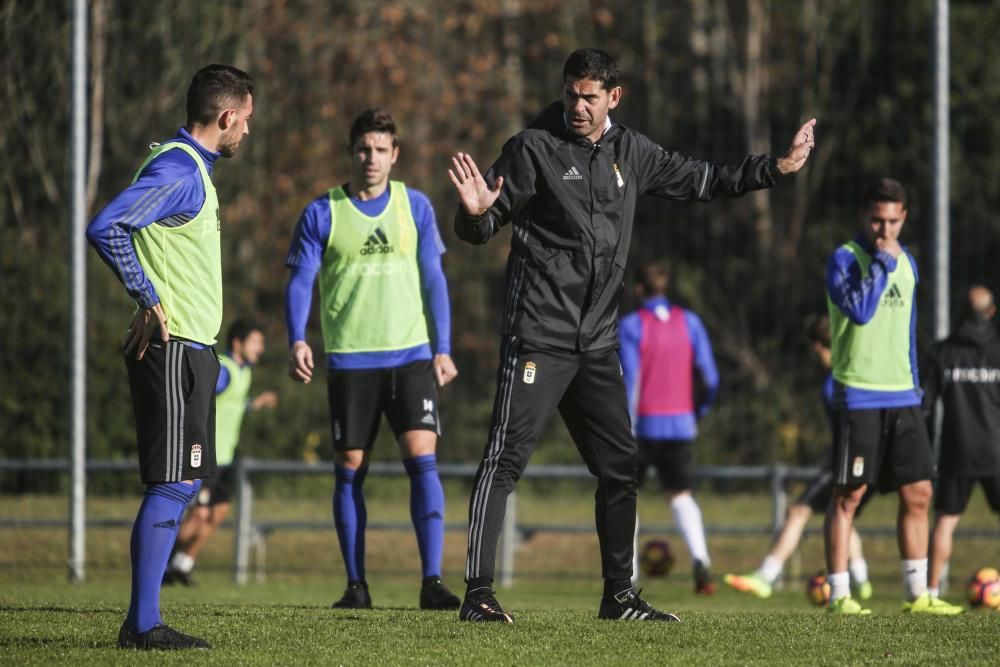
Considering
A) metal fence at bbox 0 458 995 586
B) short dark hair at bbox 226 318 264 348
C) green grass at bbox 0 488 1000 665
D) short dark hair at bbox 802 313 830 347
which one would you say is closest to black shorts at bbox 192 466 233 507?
green grass at bbox 0 488 1000 665

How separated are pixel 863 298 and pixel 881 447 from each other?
0.83 meters

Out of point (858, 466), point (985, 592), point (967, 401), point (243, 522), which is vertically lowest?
point (243, 522)

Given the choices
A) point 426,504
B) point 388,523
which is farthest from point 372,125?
point 388,523

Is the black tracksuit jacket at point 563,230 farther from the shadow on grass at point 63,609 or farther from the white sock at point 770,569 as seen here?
the white sock at point 770,569

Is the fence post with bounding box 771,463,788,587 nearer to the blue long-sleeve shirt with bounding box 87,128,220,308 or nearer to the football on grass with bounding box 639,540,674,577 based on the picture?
the football on grass with bounding box 639,540,674,577

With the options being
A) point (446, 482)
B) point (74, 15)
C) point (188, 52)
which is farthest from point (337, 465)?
point (188, 52)

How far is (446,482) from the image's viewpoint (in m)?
16.4

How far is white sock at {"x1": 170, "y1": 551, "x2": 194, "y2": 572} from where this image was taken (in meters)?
11.8

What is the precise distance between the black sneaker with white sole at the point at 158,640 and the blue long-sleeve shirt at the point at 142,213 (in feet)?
4.11

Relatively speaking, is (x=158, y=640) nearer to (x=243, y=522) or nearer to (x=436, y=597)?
(x=436, y=597)

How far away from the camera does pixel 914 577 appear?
8.53m

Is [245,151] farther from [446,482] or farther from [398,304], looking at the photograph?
[398,304]

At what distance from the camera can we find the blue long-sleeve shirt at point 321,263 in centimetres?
832

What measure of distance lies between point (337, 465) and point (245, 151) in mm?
9502
